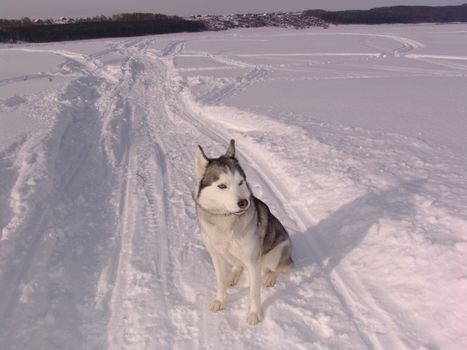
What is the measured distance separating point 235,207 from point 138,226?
233cm

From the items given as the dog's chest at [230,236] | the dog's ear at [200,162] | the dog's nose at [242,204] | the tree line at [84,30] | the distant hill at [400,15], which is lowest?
the dog's chest at [230,236]

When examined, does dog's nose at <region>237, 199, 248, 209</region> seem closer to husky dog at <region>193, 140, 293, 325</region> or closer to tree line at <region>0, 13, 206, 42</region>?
husky dog at <region>193, 140, 293, 325</region>

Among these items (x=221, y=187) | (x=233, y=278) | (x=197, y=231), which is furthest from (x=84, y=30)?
(x=221, y=187)

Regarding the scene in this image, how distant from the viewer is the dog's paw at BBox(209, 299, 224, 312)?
363 cm

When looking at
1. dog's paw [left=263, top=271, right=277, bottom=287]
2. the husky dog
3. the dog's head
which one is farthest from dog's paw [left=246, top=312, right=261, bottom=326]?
the dog's head

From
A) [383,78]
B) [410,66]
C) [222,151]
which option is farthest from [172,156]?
[410,66]

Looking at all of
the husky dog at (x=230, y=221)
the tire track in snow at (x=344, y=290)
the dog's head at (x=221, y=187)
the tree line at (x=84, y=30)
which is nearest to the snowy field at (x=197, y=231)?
the tire track in snow at (x=344, y=290)

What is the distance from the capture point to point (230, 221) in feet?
10.8

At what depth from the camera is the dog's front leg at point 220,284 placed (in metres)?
3.61

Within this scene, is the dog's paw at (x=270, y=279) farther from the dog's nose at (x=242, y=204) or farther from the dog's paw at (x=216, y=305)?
the dog's nose at (x=242, y=204)

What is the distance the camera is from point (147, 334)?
10.9 ft

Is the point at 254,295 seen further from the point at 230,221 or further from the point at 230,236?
the point at 230,221

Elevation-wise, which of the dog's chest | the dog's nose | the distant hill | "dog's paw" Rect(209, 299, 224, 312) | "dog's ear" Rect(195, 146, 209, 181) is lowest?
"dog's paw" Rect(209, 299, 224, 312)

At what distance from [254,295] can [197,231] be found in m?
1.61
